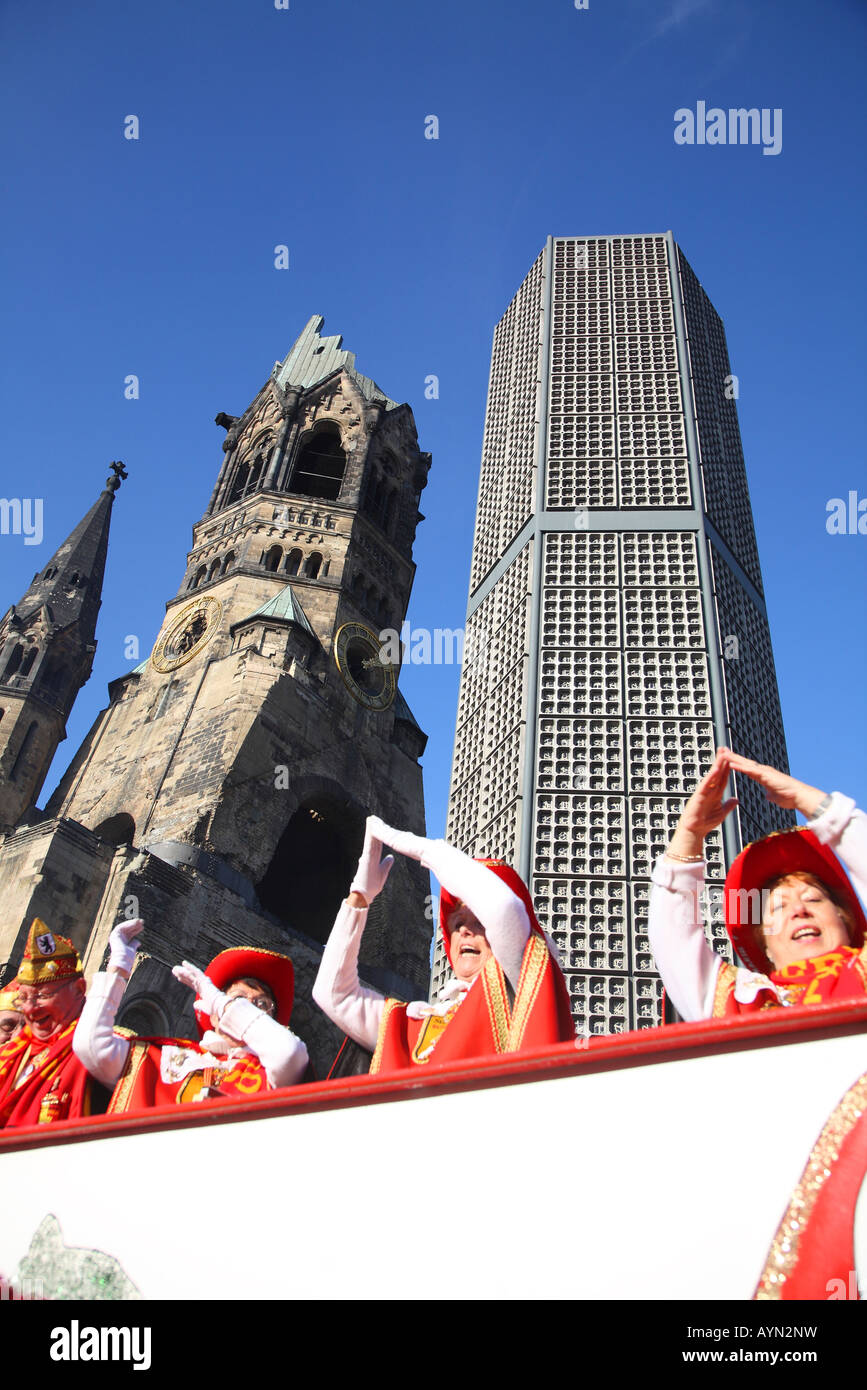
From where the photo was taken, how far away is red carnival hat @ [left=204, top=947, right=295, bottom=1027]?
5.55m

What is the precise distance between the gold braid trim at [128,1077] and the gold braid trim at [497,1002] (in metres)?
2.12

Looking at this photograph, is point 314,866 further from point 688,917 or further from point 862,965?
point 862,965

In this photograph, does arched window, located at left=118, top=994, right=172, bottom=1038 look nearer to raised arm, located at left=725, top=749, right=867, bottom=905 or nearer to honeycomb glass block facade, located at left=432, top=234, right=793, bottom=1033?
honeycomb glass block facade, located at left=432, top=234, right=793, bottom=1033

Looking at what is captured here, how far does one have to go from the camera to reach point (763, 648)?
35.0 feet

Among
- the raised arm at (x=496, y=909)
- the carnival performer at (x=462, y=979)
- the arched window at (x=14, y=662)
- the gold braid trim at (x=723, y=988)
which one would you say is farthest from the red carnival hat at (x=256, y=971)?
the arched window at (x=14, y=662)

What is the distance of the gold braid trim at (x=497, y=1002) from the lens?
403cm

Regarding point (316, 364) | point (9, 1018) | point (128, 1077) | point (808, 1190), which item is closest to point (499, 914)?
point (808, 1190)

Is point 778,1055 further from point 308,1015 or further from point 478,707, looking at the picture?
point 308,1015

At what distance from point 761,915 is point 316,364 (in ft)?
97.0

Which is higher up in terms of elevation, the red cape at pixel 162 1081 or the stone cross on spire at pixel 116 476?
the stone cross on spire at pixel 116 476

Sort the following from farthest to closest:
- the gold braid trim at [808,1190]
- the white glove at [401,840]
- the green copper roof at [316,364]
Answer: the green copper roof at [316,364]
the white glove at [401,840]
the gold braid trim at [808,1190]

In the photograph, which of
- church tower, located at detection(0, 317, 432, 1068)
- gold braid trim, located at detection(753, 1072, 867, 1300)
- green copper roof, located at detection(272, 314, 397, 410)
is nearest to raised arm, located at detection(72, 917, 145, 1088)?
gold braid trim, located at detection(753, 1072, 867, 1300)

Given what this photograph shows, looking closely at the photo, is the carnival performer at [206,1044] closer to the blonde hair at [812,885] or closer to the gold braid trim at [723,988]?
the gold braid trim at [723,988]

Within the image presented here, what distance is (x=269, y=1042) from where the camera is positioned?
4672 mm
